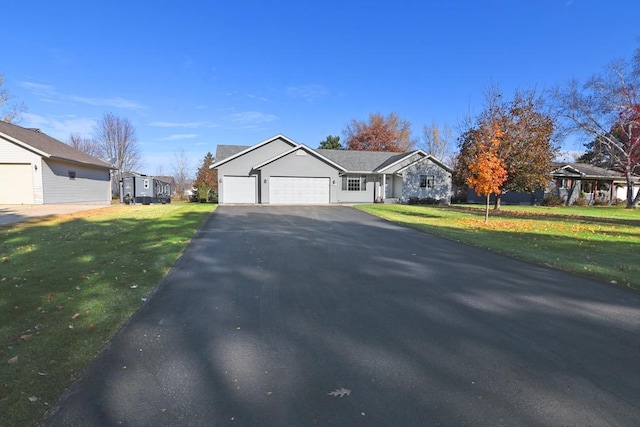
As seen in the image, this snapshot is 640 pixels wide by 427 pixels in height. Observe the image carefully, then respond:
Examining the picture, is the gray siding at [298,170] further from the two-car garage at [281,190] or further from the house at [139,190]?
the house at [139,190]

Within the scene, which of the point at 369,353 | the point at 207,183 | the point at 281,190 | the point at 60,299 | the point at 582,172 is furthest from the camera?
the point at 207,183

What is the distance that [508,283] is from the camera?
6.51 meters

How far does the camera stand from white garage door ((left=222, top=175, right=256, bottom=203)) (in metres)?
30.1

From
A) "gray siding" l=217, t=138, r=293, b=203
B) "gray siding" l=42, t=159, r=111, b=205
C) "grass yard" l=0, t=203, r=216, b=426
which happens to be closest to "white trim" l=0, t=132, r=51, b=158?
"gray siding" l=42, t=159, r=111, b=205

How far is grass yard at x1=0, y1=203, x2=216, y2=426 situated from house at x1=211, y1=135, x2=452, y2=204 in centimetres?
1908

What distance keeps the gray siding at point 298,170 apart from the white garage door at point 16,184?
48.9 feet

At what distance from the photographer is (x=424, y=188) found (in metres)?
33.5

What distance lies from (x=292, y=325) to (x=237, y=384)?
138 centimetres

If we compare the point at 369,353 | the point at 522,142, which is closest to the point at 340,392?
the point at 369,353

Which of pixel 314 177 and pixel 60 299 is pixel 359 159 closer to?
pixel 314 177

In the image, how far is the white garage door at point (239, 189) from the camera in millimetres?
30109

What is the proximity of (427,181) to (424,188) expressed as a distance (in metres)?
0.72

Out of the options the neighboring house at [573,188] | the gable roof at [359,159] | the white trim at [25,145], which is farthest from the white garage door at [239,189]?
the neighboring house at [573,188]

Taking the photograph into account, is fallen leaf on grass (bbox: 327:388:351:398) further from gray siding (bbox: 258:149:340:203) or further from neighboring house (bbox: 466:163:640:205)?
neighboring house (bbox: 466:163:640:205)
